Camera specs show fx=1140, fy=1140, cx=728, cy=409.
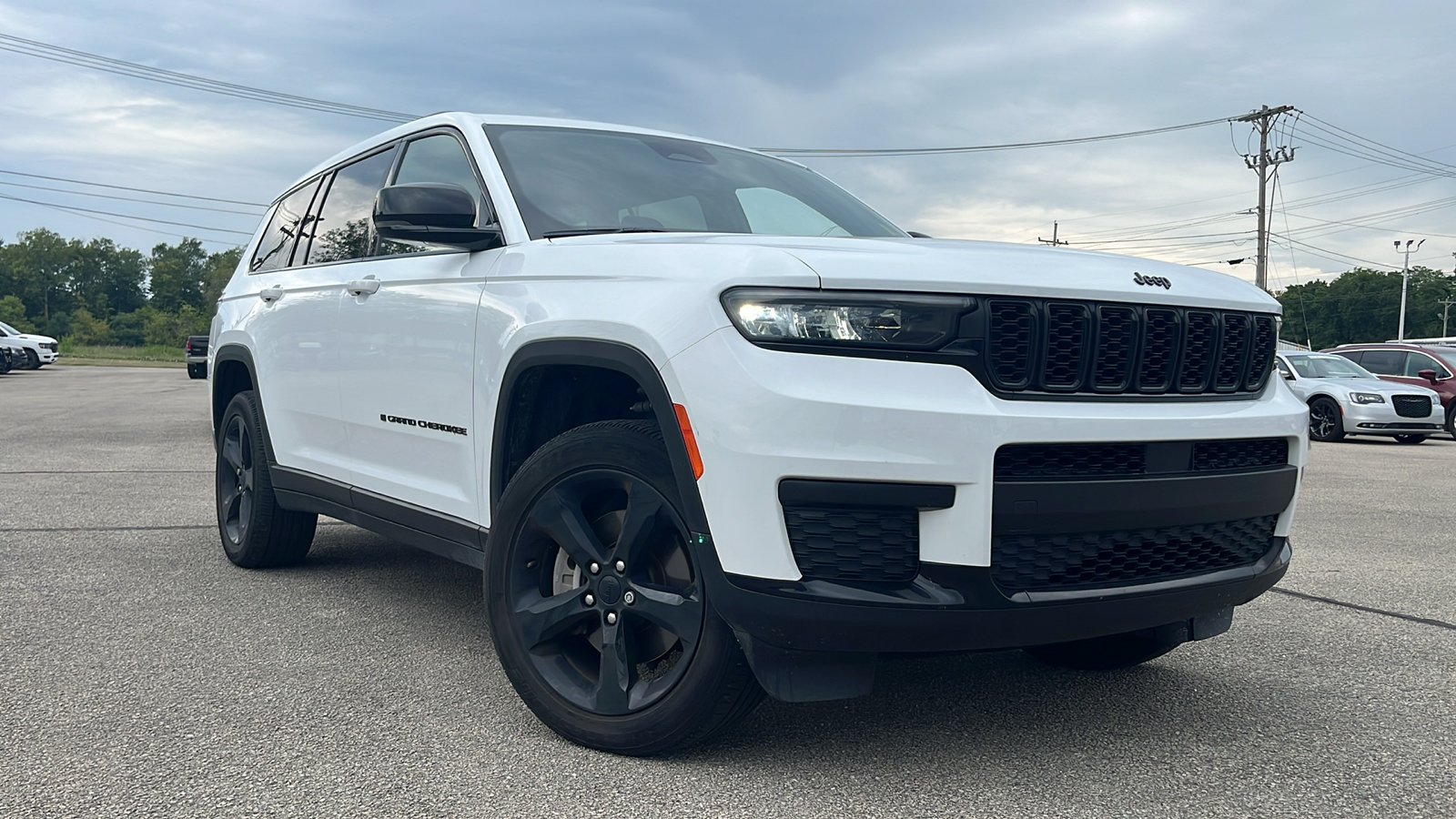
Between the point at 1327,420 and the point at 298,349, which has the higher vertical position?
the point at 298,349

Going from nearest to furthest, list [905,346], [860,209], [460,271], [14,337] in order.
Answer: [905,346] → [460,271] → [860,209] → [14,337]

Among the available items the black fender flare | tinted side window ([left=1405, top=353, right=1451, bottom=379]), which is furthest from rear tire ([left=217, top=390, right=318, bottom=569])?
tinted side window ([left=1405, top=353, right=1451, bottom=379])

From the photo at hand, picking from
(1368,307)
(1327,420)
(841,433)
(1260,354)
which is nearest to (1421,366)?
(1327,420)

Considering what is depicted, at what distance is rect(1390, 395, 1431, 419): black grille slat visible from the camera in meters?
16.4

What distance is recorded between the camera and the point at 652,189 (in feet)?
12.1

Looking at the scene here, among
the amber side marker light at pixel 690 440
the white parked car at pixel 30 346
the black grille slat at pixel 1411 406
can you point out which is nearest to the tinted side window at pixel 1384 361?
the black grille slat at pixel 1411 406

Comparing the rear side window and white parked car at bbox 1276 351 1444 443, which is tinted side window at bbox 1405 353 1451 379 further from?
the rear side window

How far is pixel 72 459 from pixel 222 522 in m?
5.46

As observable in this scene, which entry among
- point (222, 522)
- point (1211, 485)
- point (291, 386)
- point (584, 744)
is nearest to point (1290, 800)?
point (1211, 485)

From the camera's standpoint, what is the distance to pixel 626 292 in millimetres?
2742

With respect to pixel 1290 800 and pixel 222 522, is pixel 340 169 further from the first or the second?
A: pixel 1290 800

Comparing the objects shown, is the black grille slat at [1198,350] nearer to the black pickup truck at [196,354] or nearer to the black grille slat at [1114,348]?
the black grille slat at [1114,348]

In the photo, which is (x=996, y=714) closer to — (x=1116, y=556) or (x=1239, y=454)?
(x=1116, y=556)

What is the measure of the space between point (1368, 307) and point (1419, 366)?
100 m
